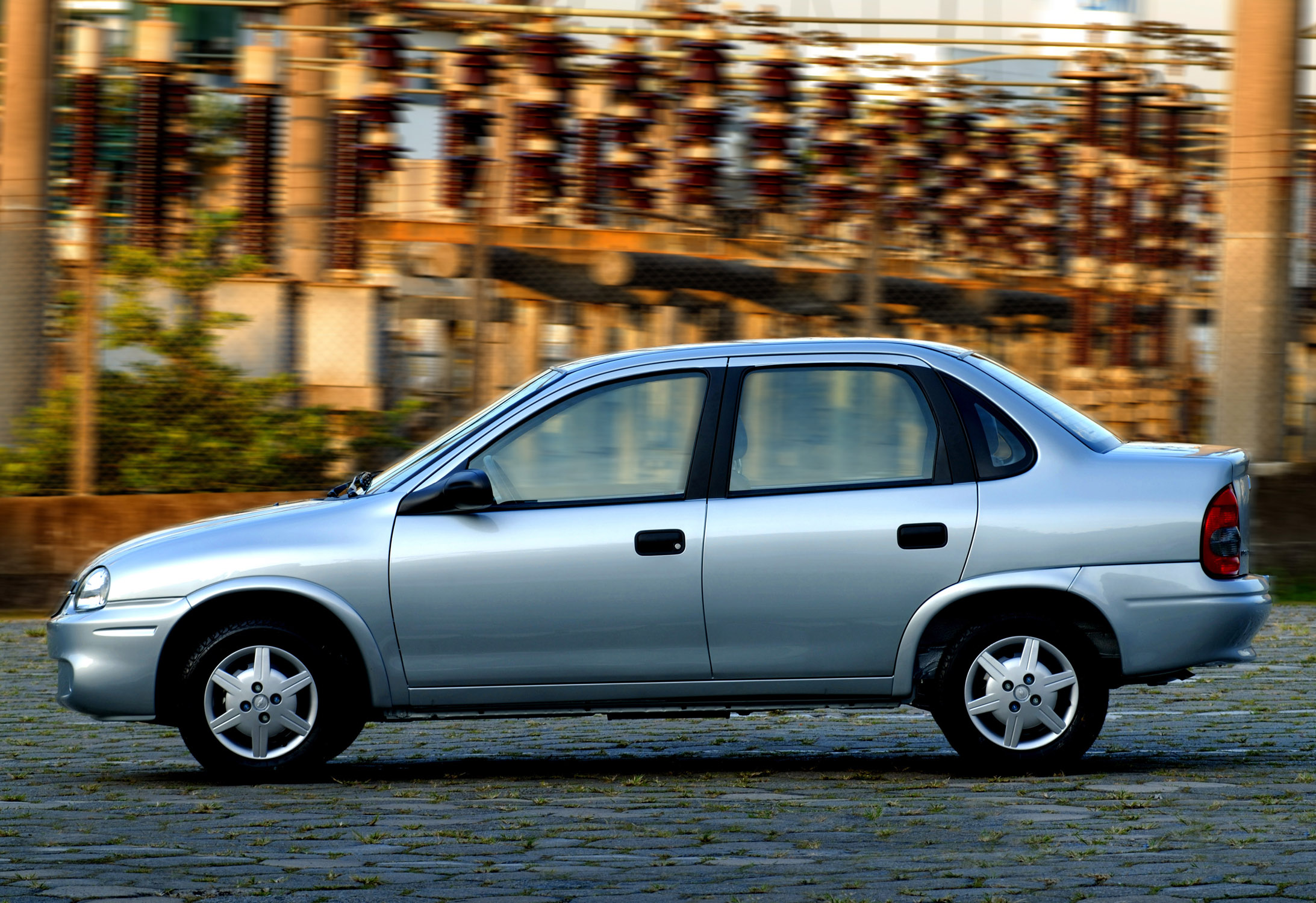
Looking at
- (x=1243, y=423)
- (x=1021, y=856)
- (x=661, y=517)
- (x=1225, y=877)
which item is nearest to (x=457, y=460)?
(x=661, y=517)

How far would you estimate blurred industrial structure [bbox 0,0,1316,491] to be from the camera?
1279 centimetres

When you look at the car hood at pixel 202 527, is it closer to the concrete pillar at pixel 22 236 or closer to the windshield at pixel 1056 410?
the windshield at pixel 1056 410

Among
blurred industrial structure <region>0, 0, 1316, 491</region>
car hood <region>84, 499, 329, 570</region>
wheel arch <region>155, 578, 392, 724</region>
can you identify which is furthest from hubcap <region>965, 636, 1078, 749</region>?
blurred industrial structure <region>0, 0, 1316, 491</region>

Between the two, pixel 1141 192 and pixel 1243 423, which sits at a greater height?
pixel 1141 192

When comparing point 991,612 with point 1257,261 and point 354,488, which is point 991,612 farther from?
point 1257,261

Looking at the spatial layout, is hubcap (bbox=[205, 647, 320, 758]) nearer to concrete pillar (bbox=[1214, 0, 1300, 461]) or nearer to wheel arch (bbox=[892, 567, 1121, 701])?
wheel arch (bbox=[892, 567, 1121, 701])

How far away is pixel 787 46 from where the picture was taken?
43.1ft

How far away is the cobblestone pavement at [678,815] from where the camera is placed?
496 centimetres

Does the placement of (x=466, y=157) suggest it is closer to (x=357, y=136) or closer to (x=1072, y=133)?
(x=357, y=136)

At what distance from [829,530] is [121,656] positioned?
2572 mm

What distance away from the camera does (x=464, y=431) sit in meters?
6.89

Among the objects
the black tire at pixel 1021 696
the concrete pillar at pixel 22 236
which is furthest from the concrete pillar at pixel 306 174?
the black tire at pixel 1021 696

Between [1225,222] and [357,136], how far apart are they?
609cm

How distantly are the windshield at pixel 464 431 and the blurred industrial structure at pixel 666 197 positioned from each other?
18.3 ft
